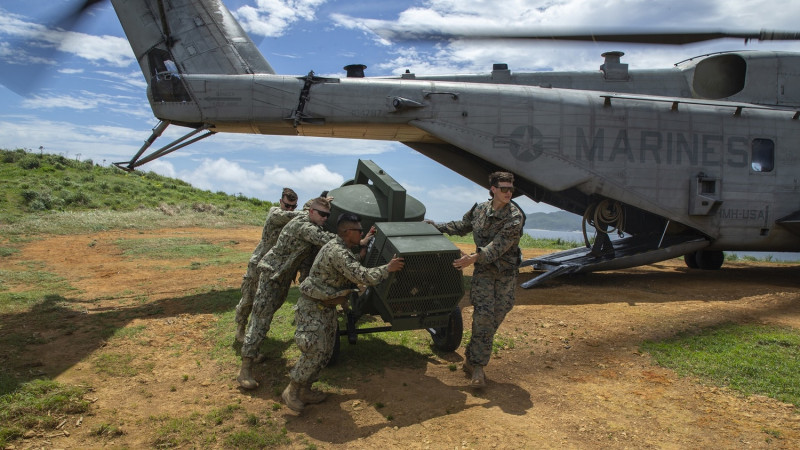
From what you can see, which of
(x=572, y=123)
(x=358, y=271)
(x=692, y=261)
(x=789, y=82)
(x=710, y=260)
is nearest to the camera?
(x=358, y=271)

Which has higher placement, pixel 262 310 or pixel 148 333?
pixel 262 310

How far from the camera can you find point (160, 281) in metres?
10.2

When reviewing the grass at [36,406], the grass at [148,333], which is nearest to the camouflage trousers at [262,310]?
the grass at [148,333]

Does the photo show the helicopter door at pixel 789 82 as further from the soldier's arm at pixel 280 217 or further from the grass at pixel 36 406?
the grass at pixel 36 406

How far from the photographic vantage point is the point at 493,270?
5238mm

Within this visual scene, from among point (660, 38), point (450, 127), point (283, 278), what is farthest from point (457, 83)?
point (283, 278)

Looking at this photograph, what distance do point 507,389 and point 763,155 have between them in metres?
8.34

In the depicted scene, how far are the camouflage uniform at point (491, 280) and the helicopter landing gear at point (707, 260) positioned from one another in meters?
8.97

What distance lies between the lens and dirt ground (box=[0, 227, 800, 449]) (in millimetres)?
4266

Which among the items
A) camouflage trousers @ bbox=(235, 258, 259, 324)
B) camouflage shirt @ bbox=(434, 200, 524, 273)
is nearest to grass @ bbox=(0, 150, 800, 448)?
camouflage trousers @ bbox=(235, 258, 259, 324)

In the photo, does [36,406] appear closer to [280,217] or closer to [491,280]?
[280,217]

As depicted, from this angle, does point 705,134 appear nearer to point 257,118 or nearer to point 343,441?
point 257,118

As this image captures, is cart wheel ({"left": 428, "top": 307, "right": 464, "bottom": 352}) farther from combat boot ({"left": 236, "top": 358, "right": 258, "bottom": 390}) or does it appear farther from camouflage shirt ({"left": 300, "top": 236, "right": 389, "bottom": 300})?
combat boot ({"left": 236, "top": 358, "right": 258, "bottom": 390})

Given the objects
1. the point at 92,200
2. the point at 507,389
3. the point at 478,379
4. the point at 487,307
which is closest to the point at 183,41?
the point at 487,307
